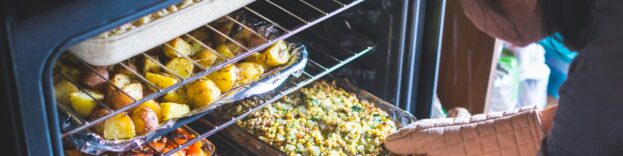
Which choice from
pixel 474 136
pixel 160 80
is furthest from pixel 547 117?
pixel 160 80

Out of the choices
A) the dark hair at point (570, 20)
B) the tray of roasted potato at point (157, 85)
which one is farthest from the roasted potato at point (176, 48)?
the dark hair at point (570, 20)

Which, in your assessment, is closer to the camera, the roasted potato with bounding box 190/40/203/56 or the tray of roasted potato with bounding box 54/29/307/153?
the tray of roasted potato with bounding box 54/29/307/153

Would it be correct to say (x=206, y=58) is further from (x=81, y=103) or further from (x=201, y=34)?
(x=81, y=103)

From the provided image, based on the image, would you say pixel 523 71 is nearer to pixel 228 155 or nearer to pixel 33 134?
pixel 228 155

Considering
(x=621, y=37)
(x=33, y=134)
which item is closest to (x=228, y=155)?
(x=33, y=134)

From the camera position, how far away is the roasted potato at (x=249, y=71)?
5.45 ft

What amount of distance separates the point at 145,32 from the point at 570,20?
671 mm

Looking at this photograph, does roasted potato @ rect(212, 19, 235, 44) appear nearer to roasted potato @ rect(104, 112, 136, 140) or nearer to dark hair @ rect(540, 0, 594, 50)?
roasted potato @ rect(104, 112, 136, 140)

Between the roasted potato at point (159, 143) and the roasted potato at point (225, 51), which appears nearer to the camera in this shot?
the roasted potato at point (159, 143)

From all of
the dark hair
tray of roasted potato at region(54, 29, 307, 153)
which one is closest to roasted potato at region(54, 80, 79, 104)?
tray of roasted potato at region(54, 29, 307, 153)

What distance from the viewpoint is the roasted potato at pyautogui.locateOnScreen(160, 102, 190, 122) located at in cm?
153

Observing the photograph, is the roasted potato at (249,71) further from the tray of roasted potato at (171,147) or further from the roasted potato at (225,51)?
the tray of roasted potato at (171,147)

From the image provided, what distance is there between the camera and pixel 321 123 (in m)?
1.84

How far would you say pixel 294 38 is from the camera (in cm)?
188
